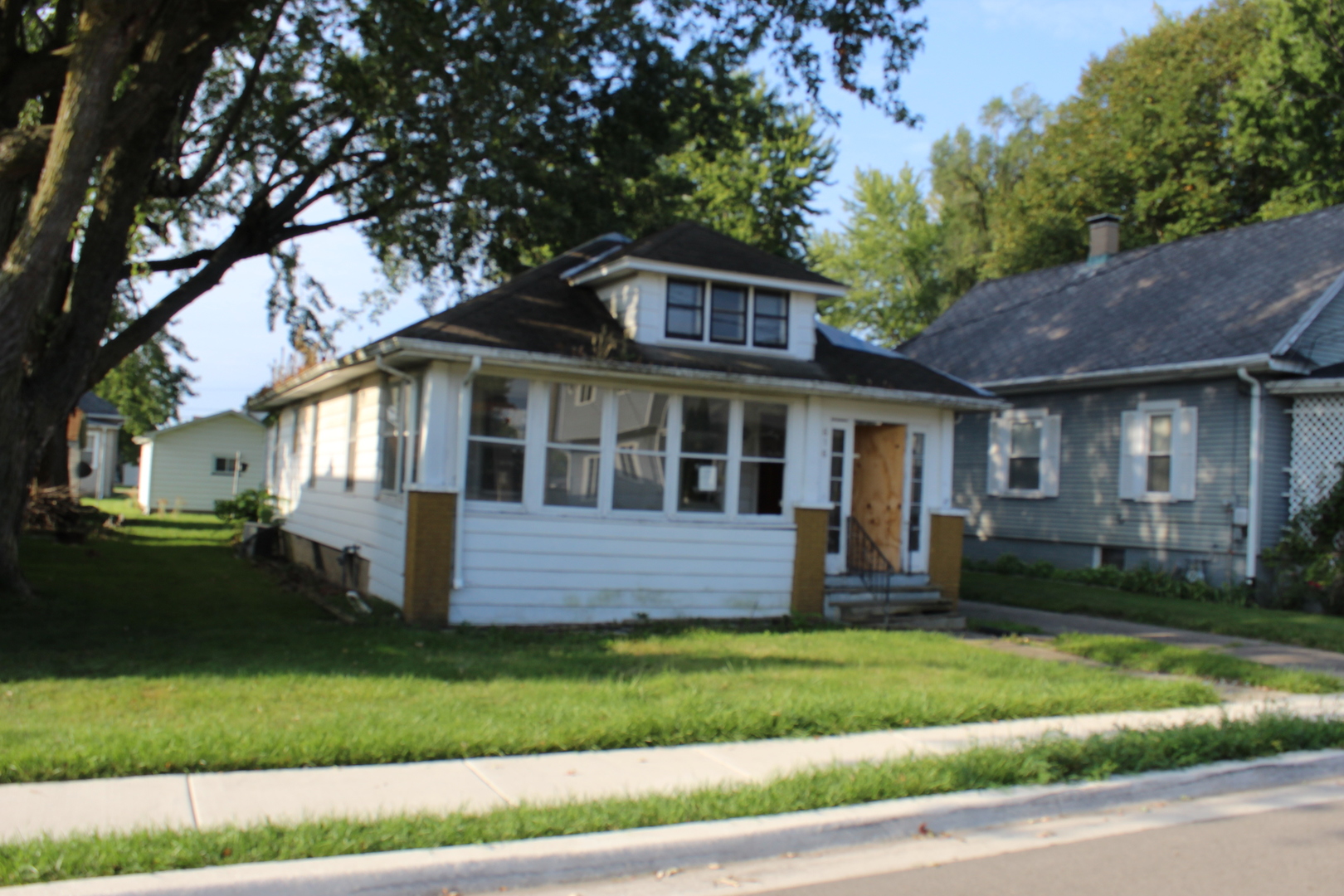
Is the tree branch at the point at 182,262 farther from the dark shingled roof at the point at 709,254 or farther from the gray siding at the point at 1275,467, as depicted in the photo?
the gray siding at the point at 1275,467

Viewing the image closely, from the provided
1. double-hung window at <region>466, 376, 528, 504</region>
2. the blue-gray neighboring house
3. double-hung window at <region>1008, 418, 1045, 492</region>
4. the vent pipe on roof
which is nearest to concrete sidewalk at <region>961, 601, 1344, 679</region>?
the blue-gray neighboring house

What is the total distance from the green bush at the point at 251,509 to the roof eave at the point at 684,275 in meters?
11.2

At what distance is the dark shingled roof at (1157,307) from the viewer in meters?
18.5

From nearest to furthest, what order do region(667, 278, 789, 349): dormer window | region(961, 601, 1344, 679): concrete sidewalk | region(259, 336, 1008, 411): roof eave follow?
region(259, 336, 1008, 411): roof eave < region(961, 601, 1344, 679): concrete sidewalk < region(667, 278, 789, 349): dormer window

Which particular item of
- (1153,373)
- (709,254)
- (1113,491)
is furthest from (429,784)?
(1113,491)

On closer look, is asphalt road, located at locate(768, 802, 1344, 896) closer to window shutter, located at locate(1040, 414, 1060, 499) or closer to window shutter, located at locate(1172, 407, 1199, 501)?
window shutter, located at locate(1172, 407, 1199, 501)

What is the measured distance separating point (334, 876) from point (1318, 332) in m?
18.3

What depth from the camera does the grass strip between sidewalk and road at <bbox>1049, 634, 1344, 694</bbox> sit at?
9.99 meters

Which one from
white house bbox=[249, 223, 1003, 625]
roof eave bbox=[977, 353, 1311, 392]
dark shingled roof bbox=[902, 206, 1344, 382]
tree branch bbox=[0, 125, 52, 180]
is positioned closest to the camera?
tree branch bbox=[0, 125, 52, 180]

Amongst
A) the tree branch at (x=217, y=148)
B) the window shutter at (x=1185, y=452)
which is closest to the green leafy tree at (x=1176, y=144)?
the window shutter at (x=1185, y=452)

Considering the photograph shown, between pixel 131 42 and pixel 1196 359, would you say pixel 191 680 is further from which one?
pixel 1196 359

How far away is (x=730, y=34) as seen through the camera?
54.9 feet

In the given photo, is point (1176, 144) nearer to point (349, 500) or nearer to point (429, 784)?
point (349, 500)

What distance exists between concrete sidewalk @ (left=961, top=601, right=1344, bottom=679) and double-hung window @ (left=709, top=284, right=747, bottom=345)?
5.32m
